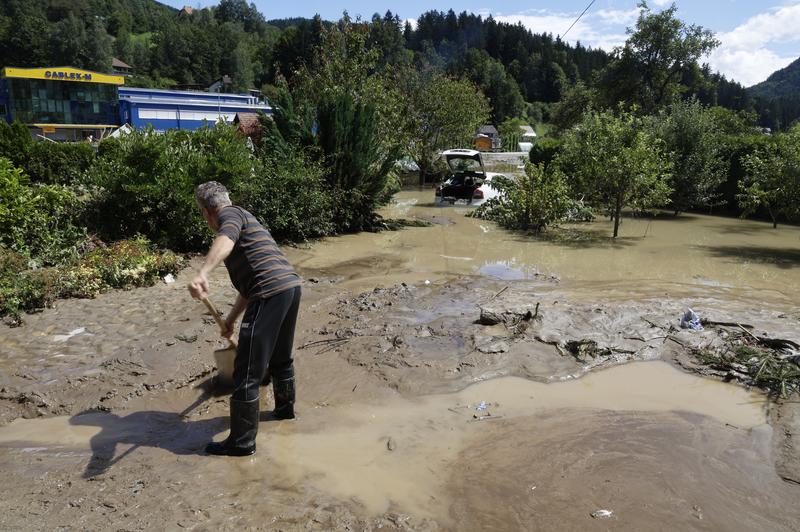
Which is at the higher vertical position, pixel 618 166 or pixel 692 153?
pixel 692 153

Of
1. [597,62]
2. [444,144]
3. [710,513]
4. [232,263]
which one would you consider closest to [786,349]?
[710,513]

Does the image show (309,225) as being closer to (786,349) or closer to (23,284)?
(23,284)

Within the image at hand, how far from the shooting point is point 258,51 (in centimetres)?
12975

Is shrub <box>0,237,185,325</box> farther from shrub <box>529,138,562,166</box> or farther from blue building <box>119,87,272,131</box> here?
blue building <box>119,87,272,131</box>

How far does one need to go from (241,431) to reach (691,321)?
559 centimetres

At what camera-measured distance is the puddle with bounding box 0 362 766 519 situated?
3856 millimetres

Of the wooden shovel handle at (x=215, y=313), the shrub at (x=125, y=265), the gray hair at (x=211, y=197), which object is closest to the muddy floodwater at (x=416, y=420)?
the shrub at (x=125, y=265)

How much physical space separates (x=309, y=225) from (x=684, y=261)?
27.7 ft

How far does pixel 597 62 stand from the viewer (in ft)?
358

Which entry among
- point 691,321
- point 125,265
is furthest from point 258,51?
point 691,321

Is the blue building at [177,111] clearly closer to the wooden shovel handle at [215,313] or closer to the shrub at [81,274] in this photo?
the shrub at [81,274]

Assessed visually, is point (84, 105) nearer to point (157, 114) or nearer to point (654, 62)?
point (157, 114)

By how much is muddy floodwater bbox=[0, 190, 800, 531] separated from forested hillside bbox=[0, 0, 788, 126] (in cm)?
6637

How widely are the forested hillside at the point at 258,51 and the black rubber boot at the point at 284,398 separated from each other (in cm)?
6882
